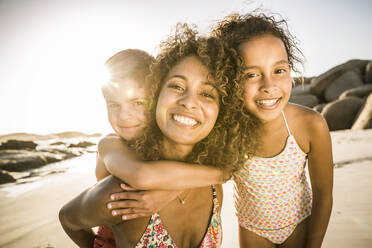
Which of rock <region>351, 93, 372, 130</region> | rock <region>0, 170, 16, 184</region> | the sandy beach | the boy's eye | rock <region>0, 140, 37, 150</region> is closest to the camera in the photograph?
the boy's eye

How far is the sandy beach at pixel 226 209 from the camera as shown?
273 cm

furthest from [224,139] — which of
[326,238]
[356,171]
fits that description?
[356,171]

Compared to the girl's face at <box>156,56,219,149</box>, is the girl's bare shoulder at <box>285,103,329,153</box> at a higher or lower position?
lower

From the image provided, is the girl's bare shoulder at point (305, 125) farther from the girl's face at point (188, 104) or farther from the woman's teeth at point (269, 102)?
the girl's face at point (188, 104)

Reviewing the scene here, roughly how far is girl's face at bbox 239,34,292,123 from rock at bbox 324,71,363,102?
15.8 m

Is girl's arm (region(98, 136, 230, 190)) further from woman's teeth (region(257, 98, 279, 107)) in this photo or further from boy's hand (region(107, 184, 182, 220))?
woman's teeth (region(257, 98, 279, 107))

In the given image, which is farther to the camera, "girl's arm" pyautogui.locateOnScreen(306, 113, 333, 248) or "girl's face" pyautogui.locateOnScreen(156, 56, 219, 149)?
"girl's arm" pyautogui.locateOnScreen(306, 113, 333, 248)

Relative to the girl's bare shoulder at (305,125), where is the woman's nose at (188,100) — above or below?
above

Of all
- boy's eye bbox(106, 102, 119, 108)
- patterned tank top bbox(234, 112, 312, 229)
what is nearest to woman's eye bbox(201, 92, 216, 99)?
patterned tank top bbox(234, 112, 312, 229)

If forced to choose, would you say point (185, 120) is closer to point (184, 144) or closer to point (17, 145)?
point (184, 144)

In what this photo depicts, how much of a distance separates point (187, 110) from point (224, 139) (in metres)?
0.57

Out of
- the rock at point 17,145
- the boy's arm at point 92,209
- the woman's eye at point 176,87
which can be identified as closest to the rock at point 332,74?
the woman's eye at point 176,87

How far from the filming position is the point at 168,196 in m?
1.60

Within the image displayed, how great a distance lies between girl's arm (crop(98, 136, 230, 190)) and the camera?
1.51m
